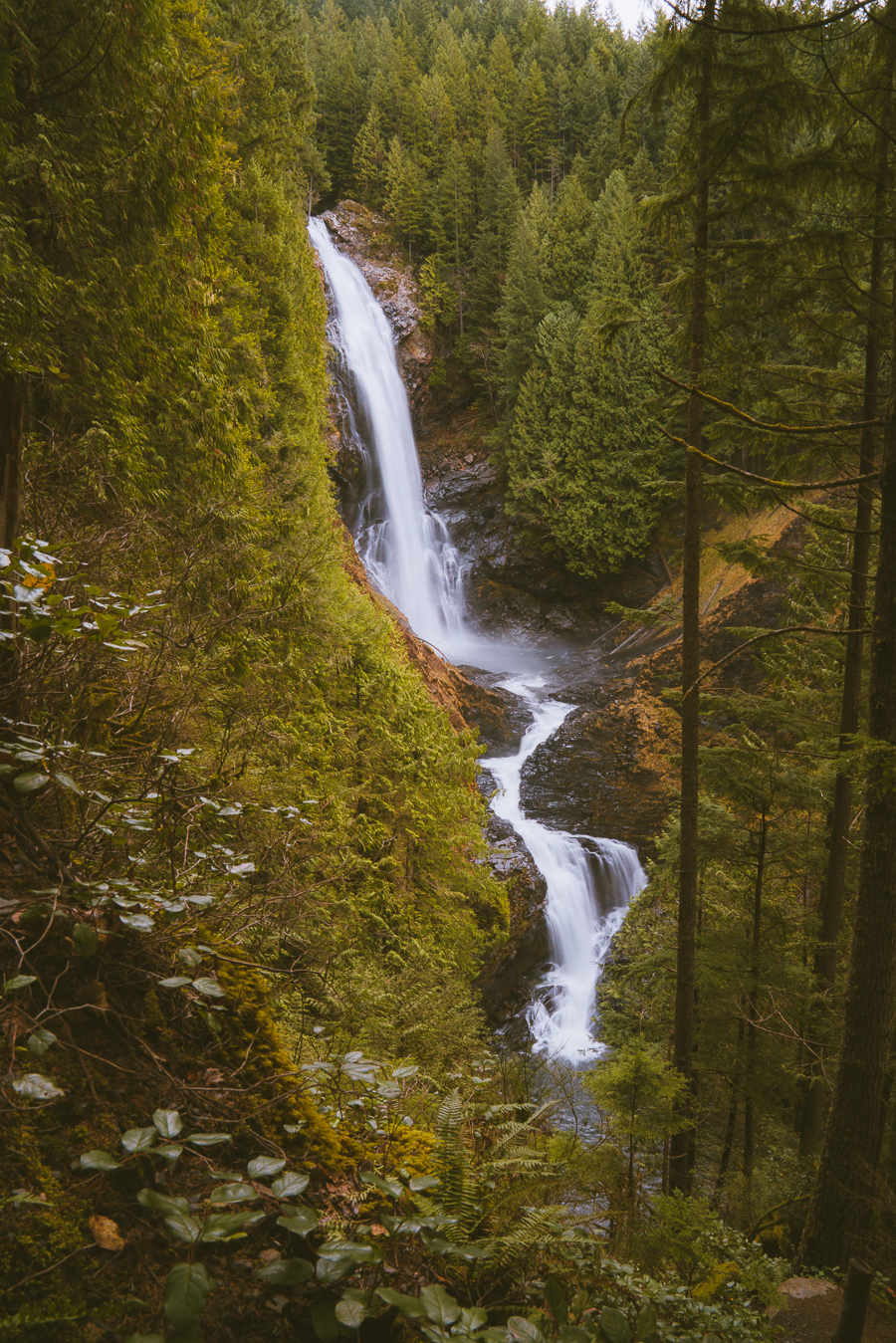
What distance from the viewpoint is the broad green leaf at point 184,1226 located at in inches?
47.5

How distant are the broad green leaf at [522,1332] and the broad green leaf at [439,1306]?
0.45 ft

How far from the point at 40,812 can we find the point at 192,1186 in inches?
50.6

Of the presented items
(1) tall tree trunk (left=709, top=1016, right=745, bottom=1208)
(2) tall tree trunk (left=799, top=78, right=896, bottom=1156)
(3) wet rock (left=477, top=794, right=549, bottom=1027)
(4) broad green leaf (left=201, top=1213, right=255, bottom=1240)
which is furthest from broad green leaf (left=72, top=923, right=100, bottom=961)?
(3) wet rock (left=477, top=794, right=549, bottom=1027)

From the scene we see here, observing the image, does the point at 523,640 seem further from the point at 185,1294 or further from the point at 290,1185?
the point at 185,1294

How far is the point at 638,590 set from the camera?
25250 millimetres

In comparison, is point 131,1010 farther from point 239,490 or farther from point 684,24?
point 684,24

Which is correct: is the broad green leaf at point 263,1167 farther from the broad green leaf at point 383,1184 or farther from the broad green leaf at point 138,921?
the broad green leaf at point 138,921

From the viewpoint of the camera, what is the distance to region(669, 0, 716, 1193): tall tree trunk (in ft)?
20.0

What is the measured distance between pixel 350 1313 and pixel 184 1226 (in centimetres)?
40

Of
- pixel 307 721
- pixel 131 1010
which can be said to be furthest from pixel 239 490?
pixel 131 1010

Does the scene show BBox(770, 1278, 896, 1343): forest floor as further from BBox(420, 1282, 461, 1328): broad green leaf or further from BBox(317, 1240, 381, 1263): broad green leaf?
BBox(317, 1240, 381, 1263): broad green leaf

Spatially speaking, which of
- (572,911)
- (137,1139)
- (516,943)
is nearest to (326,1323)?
(137,1139)

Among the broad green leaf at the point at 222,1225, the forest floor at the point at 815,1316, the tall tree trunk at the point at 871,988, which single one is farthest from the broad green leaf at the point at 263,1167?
the forest floor at the point at 815,1316

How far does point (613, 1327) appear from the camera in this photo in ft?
5.24
